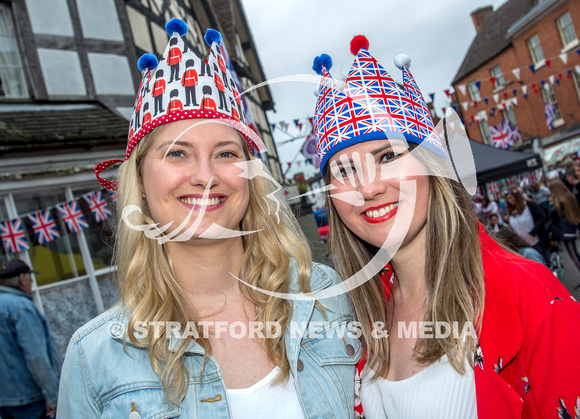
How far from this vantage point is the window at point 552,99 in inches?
801

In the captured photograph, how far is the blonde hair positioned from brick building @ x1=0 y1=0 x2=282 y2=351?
597 cm

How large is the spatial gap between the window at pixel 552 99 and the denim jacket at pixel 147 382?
22413mm

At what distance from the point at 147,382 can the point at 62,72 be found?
236 inches

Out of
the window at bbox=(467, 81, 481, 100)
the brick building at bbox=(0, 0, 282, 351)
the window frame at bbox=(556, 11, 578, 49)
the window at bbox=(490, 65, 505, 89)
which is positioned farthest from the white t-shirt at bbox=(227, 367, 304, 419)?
the window at bbox=(467, 81, 481, 100)

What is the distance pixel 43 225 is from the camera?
16.9ft

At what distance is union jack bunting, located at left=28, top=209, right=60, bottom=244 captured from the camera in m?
5.13

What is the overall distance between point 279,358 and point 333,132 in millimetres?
1016

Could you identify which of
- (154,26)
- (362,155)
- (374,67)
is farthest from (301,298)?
(154,26)

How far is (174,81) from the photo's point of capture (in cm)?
206

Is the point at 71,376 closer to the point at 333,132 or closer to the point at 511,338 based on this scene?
the point at 333,132

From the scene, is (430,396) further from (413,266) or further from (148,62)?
(148,62)

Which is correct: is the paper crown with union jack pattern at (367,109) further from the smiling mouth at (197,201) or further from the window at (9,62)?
the window at (9,62)

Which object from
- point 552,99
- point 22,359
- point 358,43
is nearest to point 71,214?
point 22,359

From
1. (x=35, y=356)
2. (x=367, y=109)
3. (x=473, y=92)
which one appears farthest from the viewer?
(x=473, y=92)
